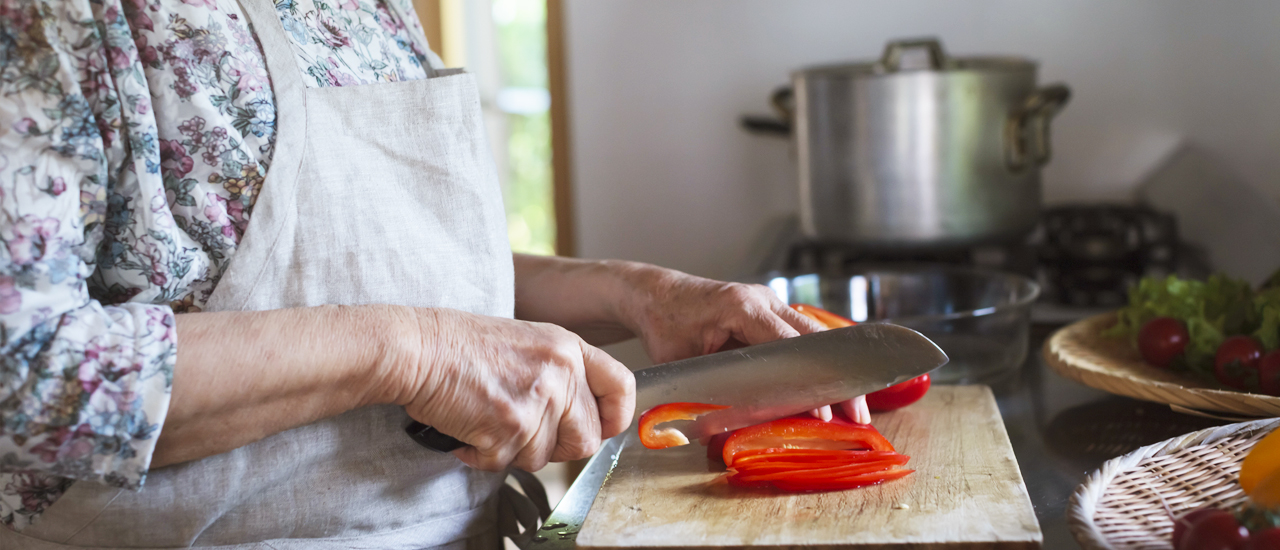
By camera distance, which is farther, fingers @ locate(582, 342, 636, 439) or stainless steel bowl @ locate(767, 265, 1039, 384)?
stainless steel bowl @ locate(767, 265, 1039, 384)

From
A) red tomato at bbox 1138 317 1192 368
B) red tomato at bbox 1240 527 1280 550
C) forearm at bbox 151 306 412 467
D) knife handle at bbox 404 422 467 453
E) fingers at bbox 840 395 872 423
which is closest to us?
red tomato at bbox 1240 527 1280 550

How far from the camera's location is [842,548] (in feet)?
1.95

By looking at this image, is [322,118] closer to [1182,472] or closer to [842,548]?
[842,548]

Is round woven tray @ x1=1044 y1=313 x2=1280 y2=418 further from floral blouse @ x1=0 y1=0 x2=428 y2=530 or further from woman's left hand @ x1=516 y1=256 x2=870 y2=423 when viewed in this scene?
floral blouse @ x1=0 y1=0 x2=428 y2=530

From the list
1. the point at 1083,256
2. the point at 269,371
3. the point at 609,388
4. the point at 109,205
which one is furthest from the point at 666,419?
the point at 1083,256

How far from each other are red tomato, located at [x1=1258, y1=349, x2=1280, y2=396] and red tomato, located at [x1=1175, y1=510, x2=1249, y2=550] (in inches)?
14.7

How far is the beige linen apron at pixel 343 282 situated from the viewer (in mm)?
627

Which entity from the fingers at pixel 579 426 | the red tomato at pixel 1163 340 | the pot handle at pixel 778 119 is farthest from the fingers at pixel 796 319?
the pot handle at pixel 778 119

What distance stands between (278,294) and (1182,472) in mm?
605

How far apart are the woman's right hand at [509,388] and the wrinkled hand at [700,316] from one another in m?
0.16

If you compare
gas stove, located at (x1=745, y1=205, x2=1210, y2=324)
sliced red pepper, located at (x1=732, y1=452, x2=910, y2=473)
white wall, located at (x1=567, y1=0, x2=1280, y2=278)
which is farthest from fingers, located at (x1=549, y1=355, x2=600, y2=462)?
white wall, located at (x1=567, y1=0, x2=1280, y2=278)

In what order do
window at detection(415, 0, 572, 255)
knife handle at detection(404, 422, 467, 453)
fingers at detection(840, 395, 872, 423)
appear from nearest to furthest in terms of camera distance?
knife handle at detection(404, 422, 467, 453) → fingers at detection(840, 395, 872, 423) → window at detection(415, 0, 572, 255)

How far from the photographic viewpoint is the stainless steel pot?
132cm

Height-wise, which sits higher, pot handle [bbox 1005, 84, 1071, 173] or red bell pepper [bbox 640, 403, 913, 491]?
pot handle [bbox 1005, 84, 1071, 173]
